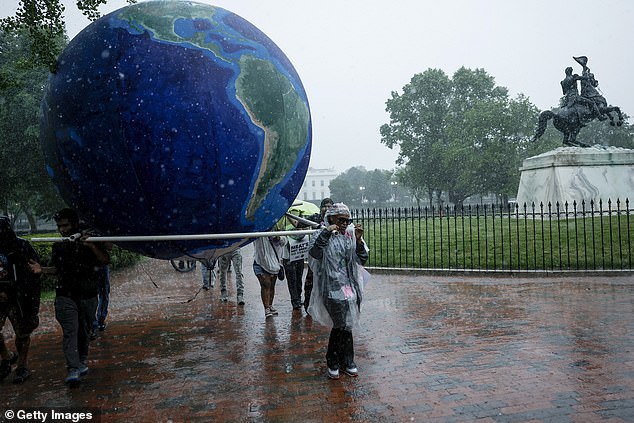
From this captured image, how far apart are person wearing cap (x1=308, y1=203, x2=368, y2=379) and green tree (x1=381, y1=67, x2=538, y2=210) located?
110 ft

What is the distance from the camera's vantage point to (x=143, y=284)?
422 inches

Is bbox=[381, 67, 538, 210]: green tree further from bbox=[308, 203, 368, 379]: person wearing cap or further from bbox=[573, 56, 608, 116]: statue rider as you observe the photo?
bbox=[308, 203, 368, 379]: person wearing cap

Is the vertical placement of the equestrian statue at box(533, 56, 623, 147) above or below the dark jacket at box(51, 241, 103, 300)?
above

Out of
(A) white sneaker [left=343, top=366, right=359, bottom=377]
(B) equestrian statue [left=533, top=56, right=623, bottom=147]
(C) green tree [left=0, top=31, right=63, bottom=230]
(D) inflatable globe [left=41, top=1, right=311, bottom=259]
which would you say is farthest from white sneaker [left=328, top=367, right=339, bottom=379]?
(C) green tree [left=0, top=31, right=63, bottom=230]

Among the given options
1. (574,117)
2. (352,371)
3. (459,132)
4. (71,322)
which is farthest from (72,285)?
(459,132)

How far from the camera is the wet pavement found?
3.60 m

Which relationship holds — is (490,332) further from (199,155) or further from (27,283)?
(27,283)

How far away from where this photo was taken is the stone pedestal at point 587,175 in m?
15.2

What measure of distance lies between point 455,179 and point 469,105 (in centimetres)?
765

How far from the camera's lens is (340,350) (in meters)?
4.32

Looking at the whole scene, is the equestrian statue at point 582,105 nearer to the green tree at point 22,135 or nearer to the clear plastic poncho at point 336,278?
the clear plastic poncho at point 336,278

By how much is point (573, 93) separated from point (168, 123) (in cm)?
1694

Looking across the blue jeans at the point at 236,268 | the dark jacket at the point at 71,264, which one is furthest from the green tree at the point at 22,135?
the dark jacket at the point at 71,264

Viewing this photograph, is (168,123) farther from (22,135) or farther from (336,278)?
(22,135)
